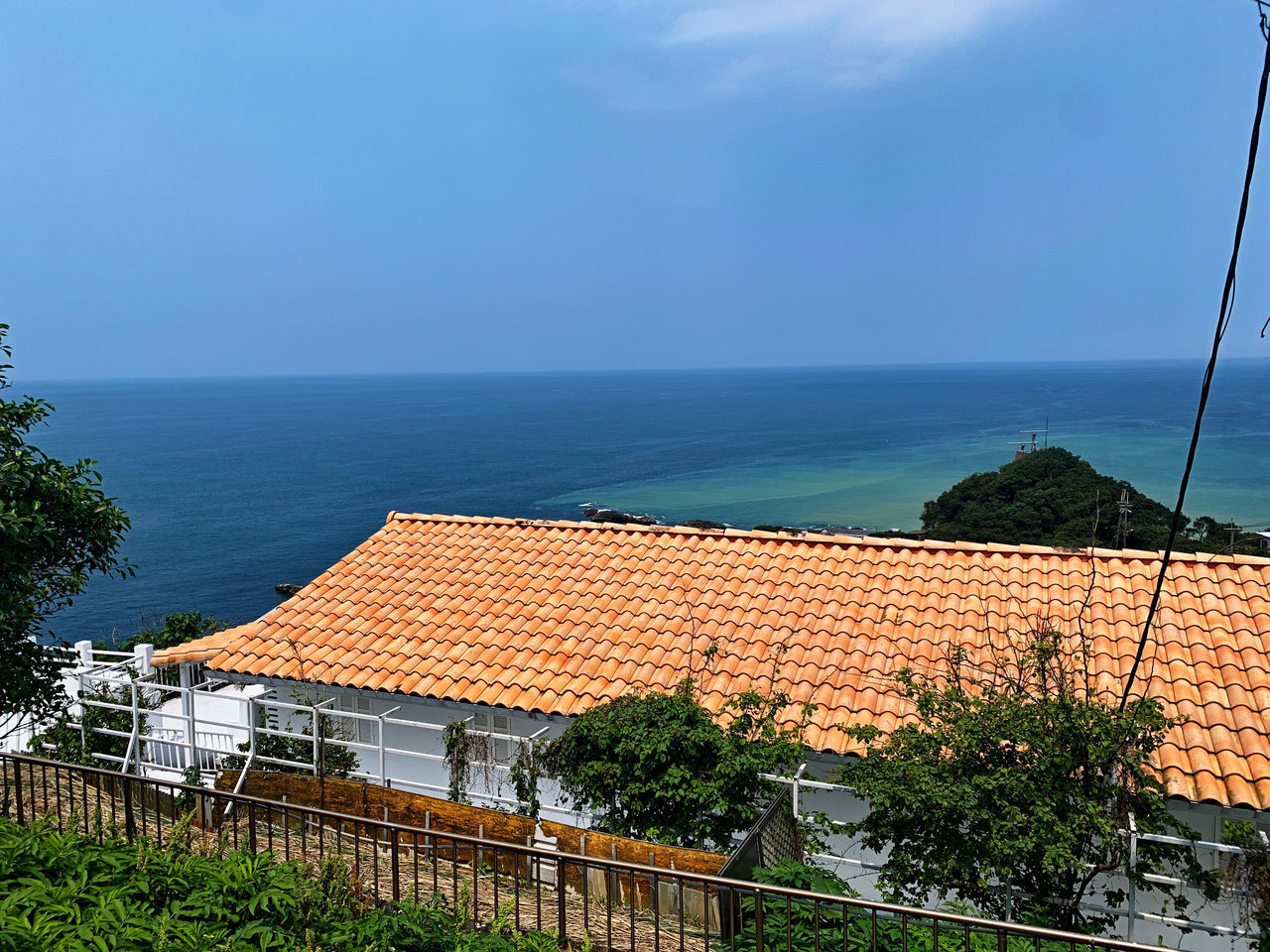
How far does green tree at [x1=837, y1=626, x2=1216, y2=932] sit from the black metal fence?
884mm

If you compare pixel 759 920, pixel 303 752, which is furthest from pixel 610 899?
pixel 303 752

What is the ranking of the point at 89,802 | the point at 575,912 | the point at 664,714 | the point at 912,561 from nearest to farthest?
the point at 575,912, the point at 664,714, the point at 89,802, the point at 912,561

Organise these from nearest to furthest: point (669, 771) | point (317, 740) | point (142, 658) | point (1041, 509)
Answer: point (669, 771)
point (317, 740)
point (142, 658)
point (1041, 509)

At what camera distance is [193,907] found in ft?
20.1

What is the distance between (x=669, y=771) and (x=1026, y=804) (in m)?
3.00

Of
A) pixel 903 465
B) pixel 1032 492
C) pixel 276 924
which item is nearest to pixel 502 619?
pixel 276 924

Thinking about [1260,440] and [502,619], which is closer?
[502,619]

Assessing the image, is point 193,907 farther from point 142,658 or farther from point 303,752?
point 142,658

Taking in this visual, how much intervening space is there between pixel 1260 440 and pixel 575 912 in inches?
6225

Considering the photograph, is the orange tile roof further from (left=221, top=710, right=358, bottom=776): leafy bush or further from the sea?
the sea

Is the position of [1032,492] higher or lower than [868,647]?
lower

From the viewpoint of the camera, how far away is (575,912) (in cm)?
742

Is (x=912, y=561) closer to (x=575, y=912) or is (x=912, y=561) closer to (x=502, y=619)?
(x=502, y=619)

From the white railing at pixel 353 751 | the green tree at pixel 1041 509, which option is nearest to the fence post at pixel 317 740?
the white railing at pixel 353 751
